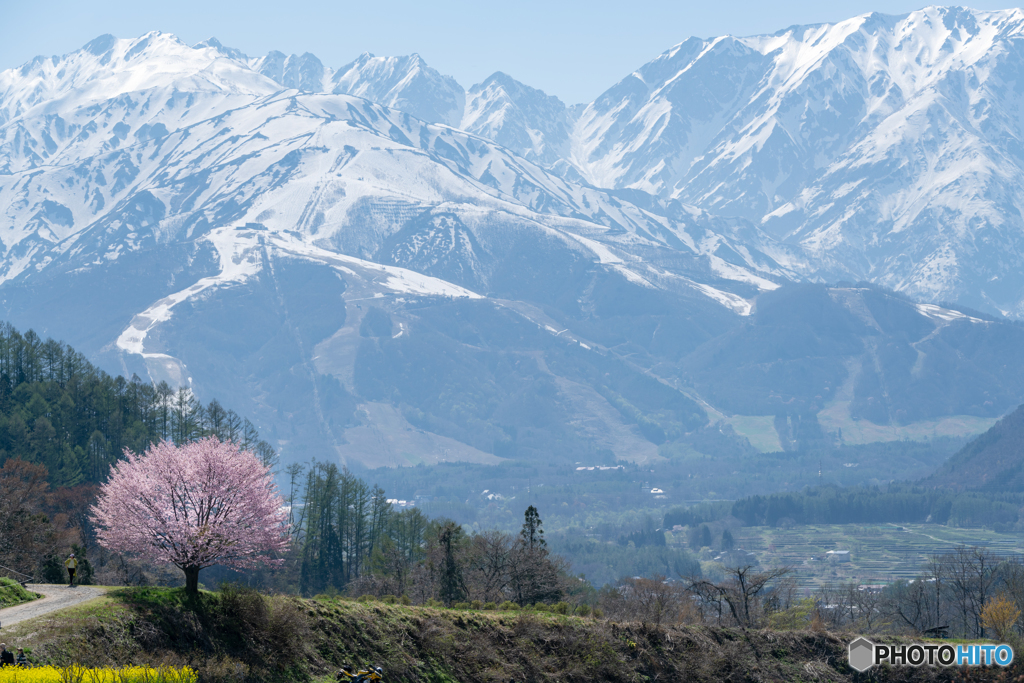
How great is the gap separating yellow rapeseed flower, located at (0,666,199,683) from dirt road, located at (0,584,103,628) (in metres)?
9.05

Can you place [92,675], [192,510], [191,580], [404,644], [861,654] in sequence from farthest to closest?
[861,654] < [404,644] < [192,510] < [191,580] < [92,675]

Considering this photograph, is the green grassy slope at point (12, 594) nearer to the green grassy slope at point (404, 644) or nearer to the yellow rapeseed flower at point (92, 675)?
the green grassy slope at point (404, 644)

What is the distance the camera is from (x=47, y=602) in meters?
57.5

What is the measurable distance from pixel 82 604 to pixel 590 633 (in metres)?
35.4

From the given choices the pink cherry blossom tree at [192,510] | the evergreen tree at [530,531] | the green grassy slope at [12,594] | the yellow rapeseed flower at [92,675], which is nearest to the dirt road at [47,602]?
the green grassy slope at [12,594]

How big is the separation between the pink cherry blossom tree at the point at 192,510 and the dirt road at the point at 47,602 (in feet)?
10.6

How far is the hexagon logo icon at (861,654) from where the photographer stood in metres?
83.7

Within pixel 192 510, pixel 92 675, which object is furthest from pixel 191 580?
pixel 92 675

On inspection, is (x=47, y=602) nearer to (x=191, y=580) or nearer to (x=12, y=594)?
(x=12, y=594)

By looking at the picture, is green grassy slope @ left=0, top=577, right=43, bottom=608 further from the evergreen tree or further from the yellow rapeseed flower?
the evergreen tree

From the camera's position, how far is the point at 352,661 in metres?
61.0

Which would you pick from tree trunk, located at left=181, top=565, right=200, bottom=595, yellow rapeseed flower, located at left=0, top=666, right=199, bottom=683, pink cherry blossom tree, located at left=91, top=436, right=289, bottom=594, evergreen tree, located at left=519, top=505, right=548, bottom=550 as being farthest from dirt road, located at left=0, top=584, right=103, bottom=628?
evergreen tree, located at left=519, top=505, right=548, bottom=550

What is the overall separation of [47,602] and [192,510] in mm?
9321

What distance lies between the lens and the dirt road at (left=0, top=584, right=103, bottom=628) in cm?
5396
